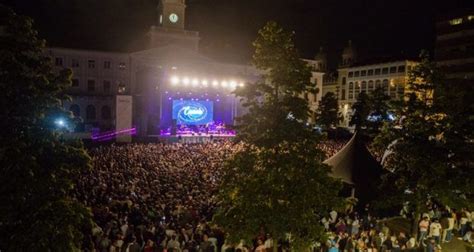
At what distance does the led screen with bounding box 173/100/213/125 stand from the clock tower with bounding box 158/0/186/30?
12.9 metres

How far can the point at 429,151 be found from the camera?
13812mm

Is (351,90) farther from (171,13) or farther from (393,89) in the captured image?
(171,13)

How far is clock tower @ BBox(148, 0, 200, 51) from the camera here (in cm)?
5512

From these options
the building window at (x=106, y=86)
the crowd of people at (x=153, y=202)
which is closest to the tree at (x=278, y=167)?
the crowd of people at (x=153, y=202)

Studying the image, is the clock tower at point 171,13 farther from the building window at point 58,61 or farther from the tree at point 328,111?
the tree at point 328,111

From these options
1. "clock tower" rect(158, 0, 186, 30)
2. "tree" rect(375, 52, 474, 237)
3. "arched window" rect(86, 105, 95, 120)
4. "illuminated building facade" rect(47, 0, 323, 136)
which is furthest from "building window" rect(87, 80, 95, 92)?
"tree" rect(375, 52, 474, 237)

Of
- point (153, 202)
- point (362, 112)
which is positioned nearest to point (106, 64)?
point (362, 112)

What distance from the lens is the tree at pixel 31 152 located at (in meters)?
7.38

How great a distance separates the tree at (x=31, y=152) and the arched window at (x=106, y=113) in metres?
46.9

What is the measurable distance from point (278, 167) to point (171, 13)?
49791mm

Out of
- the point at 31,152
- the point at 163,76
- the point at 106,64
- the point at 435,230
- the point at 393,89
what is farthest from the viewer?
the point at 393,89

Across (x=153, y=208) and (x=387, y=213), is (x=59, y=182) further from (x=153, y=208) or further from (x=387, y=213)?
(x=387, y=213)

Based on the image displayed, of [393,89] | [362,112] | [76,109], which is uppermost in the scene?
[393,89]

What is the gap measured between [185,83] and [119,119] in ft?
43.1
